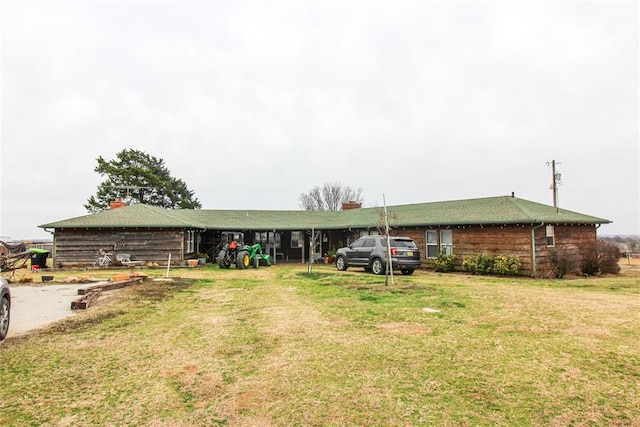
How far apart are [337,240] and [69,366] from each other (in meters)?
24.1

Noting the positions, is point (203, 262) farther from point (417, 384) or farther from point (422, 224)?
point (417, 384)

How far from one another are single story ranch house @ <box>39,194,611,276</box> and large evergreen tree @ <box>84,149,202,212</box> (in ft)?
63.7

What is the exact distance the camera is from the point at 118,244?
22.9m

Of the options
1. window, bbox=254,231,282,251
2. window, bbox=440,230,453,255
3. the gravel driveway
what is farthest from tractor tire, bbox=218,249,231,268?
window, bbox=440,230,453,255

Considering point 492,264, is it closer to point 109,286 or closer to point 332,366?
point 332,366

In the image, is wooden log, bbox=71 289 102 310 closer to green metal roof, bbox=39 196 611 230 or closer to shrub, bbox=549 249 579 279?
green metal roof, bbox=39 196 611 230

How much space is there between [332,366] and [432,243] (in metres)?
17.3

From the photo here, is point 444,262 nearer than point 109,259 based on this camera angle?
Yes

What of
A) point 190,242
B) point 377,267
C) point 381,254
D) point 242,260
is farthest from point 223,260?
point 381,254

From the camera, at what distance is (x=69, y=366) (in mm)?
5309

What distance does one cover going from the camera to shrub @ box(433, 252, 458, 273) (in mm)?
19703

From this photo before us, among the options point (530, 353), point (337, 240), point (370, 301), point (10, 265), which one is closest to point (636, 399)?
point (530, 353)

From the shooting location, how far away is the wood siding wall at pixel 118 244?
22547mm

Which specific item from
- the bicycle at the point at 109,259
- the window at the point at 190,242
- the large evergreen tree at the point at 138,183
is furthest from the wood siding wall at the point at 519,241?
the large evergreen tree at the point at 138,183
